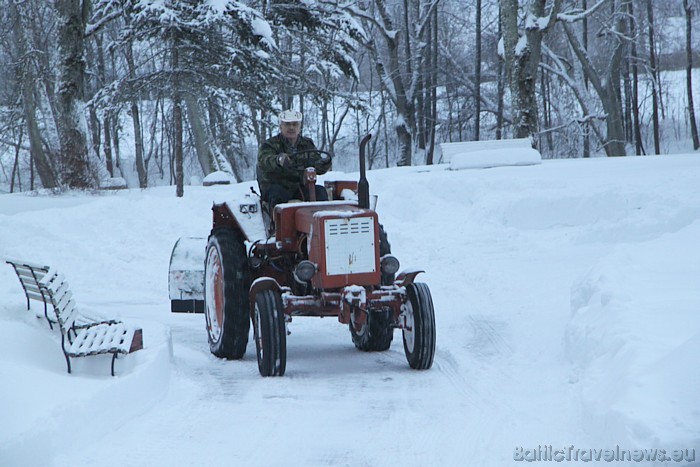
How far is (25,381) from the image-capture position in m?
5.41

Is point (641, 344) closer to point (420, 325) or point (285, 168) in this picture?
point (420, 325)

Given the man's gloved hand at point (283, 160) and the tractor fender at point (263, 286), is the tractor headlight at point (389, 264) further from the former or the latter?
the man's gloved hand at point (283, 160)

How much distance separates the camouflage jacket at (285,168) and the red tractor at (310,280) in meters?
0.23

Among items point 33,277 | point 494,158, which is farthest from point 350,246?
point 494,158

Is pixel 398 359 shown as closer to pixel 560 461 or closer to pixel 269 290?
pixel 269 290

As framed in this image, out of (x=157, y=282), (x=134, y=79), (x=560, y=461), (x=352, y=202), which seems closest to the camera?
(x=560, y=461)

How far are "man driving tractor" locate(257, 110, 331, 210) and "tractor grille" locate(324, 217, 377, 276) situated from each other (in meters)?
0.97

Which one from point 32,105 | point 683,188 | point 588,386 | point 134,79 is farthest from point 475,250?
point 32,105

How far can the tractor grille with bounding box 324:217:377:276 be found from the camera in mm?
6781

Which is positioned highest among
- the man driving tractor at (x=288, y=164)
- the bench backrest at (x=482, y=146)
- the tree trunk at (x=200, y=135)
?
the tree trunk at (x=200, y=135)

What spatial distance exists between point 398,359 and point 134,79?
15165mm

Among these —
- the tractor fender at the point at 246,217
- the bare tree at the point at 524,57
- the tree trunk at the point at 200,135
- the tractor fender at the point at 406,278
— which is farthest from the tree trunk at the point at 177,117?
the tractor fender at the point at 406,278

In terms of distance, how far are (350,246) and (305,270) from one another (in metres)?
0.39

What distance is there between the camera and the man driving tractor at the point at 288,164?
7.65 metres
